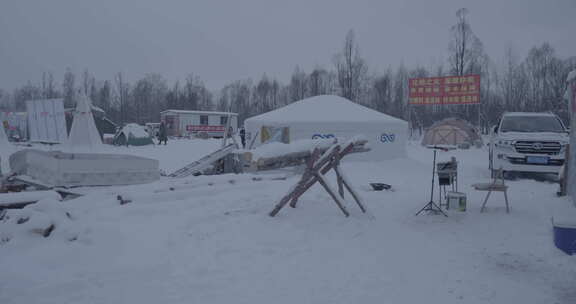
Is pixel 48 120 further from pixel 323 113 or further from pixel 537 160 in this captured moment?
pixel 537 160

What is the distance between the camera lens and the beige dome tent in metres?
20.5

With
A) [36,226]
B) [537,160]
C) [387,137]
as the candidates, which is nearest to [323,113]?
[387,137]

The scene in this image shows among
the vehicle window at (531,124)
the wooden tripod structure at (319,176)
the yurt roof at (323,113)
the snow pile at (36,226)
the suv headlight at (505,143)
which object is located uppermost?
the yurt roof at (323,113)

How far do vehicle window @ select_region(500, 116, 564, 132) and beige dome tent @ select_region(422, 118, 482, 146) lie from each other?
35.1 feet

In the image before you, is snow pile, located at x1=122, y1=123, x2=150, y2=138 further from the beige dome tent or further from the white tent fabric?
the beige dome tent

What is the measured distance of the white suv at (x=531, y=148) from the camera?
838cm

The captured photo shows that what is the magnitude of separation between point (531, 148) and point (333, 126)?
5562 millimetres

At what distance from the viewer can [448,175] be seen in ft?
18.8

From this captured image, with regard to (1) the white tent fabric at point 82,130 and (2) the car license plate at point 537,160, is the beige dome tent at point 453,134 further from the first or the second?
(1) the white tent fabric at point 82,130

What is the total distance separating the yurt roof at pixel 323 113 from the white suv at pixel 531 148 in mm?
4437

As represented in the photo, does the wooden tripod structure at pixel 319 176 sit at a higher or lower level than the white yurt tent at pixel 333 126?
lower

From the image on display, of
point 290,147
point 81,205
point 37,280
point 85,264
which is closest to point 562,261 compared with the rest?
point 290,147

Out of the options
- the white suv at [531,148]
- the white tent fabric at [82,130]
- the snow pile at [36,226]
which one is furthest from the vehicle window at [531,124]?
the white tent fabric at [82,130]

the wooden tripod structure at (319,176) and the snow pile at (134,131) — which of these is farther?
the snow pile at (134,131)
